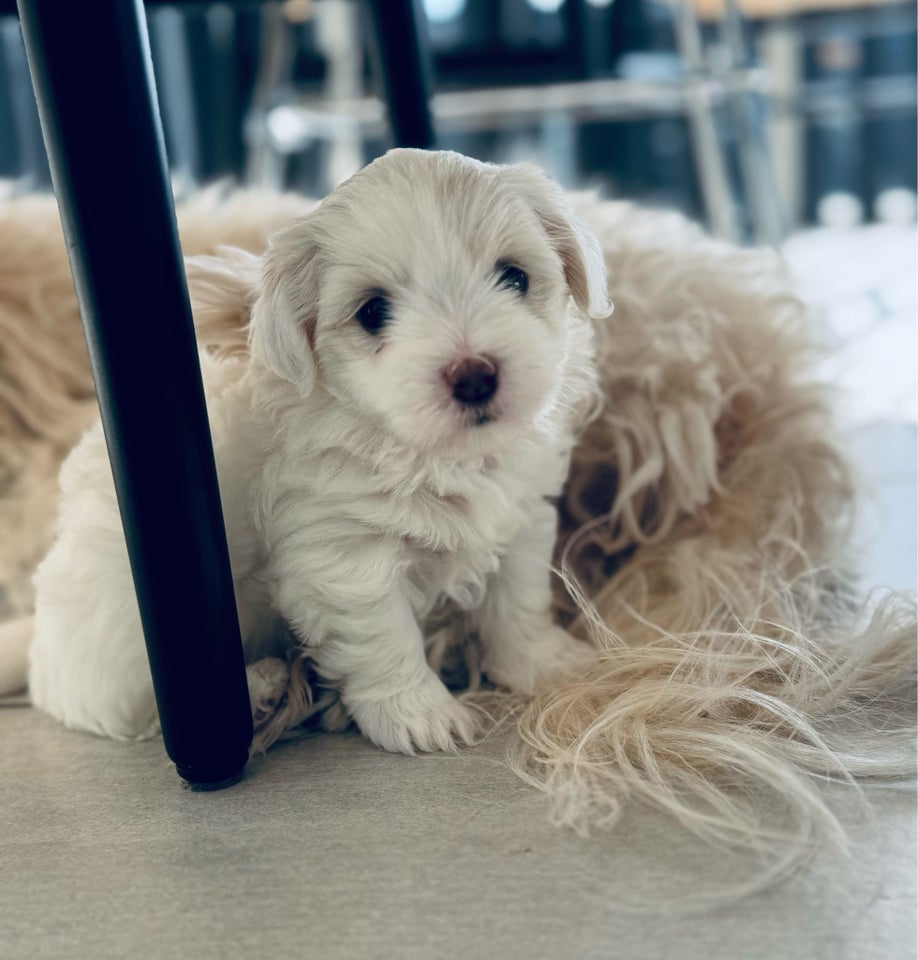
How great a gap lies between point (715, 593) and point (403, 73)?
0.51m

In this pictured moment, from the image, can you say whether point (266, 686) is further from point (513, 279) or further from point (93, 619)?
point (513, 279)

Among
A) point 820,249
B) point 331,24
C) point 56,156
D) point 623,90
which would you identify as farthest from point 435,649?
point 820,249

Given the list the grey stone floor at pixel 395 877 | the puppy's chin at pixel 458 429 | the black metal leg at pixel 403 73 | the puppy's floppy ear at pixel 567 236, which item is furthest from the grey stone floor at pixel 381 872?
the black metal leg at pixel 403 73

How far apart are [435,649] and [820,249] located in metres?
2.76

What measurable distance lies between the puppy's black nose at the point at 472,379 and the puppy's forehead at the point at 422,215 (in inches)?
2.6

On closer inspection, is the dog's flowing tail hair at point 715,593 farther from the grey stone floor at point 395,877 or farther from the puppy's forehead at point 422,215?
the puppy's forehead at point 422,215

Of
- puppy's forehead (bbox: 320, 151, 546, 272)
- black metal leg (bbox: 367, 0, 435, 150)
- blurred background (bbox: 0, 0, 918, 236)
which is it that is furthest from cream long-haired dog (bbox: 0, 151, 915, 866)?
blurred background (bbox: 0, 0, 918, 236)

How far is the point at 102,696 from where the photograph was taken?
2.49 feet

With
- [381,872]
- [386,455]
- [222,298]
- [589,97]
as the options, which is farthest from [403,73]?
[589,97]

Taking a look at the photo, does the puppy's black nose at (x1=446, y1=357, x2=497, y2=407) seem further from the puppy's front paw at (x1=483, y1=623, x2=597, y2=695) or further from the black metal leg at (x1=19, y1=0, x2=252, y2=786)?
the puppy's front paw at (x1=483, y1=623, x2=597, y2=695)

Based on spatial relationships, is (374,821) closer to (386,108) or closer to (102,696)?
(102,696)

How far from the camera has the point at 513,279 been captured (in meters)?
0.68

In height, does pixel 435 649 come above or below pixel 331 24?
below

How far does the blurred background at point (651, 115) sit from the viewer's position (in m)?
1.97
